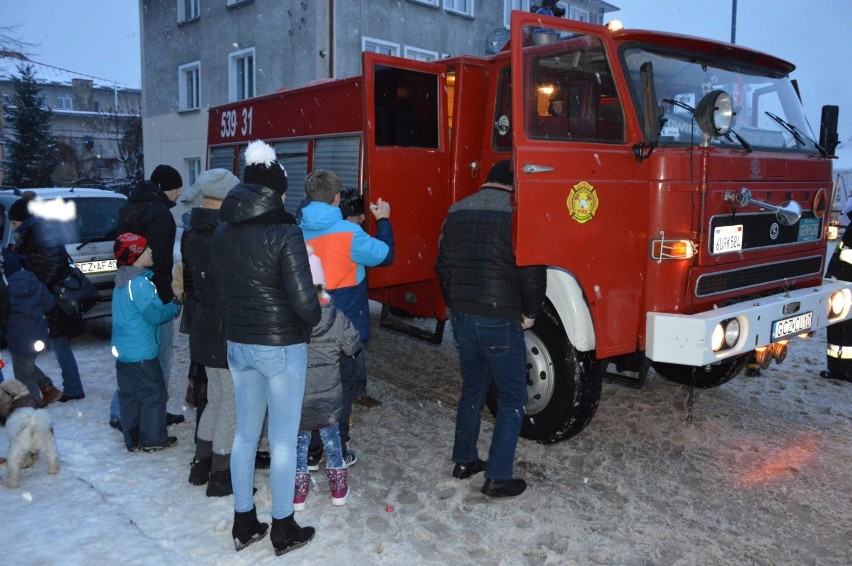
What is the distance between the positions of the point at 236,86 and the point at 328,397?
60.2 feet

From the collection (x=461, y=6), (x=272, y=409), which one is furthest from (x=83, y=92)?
(x=272, y=409)

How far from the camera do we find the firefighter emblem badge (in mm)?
4270

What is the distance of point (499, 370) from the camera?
4.09m

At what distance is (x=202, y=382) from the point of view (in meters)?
4.71

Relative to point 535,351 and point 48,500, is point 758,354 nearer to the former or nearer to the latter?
point 535,351

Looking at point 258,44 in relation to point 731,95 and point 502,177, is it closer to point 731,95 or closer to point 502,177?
point 731,95

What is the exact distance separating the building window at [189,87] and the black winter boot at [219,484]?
64.2ft

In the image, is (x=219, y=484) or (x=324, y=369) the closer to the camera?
(x=324, y=369)

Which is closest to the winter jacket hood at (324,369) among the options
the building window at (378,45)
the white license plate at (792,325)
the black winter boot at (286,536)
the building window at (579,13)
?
the black winter boot at (286,536)

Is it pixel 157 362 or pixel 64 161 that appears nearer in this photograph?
pixel 157 362

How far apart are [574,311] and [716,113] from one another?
1.46 meters

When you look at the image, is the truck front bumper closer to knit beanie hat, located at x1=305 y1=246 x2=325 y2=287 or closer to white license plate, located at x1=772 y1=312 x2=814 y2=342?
white license plate, located at x1=772 y1=312 x2=814 y2=342

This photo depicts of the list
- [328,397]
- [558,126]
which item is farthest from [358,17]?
[328,397]

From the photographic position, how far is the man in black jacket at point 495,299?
13.1 feet
